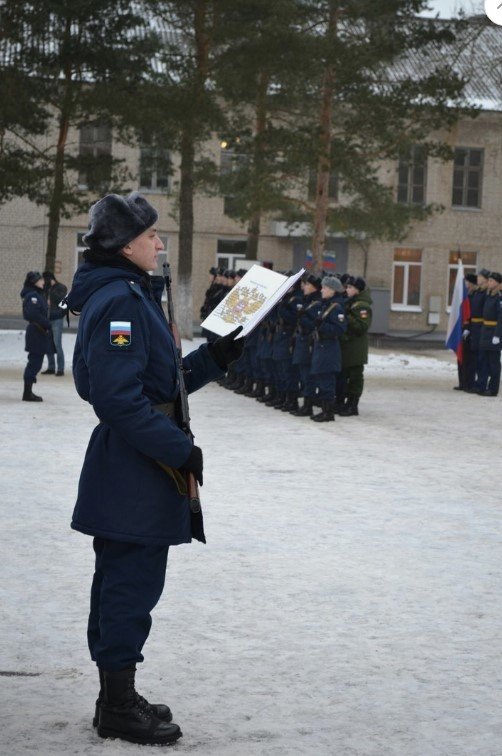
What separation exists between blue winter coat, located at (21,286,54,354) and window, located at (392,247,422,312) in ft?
106

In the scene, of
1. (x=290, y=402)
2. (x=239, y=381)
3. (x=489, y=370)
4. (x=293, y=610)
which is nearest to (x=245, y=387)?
(x=239, y=381)

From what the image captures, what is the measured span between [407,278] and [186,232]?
18.4 meters

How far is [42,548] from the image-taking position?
810cm

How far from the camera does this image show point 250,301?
5977mm

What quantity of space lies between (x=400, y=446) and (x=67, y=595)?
755 centimetres

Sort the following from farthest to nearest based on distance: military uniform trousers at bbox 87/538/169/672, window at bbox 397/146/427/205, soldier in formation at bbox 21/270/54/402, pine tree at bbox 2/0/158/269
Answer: window at bbox 397/146/427/205 → pine tree at bbox 2/0/158/269 → soldier in formation at bbox 21/270/54/402 → military uniform trousers at bbox 87/538/169/672

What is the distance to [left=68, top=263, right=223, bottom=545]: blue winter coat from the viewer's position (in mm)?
4598

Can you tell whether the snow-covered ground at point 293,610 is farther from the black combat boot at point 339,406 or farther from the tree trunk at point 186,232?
the tree trunk at point 186,232

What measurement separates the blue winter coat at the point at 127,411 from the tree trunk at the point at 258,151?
93.3ft

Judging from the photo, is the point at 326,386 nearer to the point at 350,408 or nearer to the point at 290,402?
the point at 350,408

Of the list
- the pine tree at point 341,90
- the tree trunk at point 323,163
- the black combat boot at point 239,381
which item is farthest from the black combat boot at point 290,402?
the pine tree at point 341,90

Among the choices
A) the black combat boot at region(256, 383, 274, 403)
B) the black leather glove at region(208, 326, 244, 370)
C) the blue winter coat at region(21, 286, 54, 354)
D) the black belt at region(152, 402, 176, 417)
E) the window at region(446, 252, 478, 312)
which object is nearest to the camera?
the black belt at region(152, 402, 176, 417)

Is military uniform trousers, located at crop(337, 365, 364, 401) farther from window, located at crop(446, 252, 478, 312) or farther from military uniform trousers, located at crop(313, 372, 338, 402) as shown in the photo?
window, located at crop(446, 252, 478, 312)

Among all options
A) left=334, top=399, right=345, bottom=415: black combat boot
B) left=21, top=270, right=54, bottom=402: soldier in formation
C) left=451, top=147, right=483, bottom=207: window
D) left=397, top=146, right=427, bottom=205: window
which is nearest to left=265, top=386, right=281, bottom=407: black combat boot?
left=334, top=399, right=345, bottom=415: black combat boot
